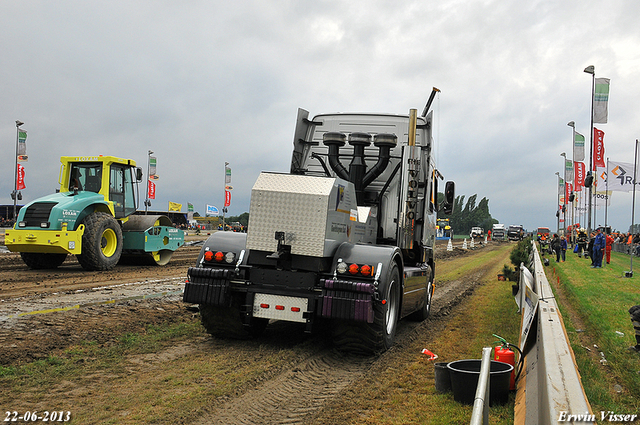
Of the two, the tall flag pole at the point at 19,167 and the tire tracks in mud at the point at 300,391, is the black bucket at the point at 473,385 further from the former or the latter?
the tall flag pole at the point at 19,167

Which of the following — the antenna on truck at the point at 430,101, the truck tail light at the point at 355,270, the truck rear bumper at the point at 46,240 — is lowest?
the truck rear bumper at the point at 46,240

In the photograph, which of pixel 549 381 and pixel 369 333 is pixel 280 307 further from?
pixel 549 381

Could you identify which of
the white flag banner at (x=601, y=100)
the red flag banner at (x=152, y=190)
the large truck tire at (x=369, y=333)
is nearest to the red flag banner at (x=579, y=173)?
the white flag banner at (x=601, y=100)

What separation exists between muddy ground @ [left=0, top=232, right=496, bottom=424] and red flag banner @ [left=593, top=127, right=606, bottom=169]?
18.2 meters

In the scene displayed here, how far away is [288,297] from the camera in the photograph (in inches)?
241

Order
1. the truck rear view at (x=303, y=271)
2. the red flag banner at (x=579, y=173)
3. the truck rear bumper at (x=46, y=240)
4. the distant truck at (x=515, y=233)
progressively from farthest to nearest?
1. the distant truck at (x=515, y=233)
2. the red flag banner at (x=579, y=173)
3. the truck rear bumper at (x=46, y=240)
4. the truck rear view at (x=303, y=271)

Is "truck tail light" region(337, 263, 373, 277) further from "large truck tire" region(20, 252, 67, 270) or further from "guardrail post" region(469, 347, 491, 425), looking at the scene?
"large truck tire" region(20, 252, 67, 270)

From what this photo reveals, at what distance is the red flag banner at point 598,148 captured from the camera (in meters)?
27.5

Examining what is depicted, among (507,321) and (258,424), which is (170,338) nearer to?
(258,424)

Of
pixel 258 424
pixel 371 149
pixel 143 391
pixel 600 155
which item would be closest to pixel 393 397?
pixel 258 424

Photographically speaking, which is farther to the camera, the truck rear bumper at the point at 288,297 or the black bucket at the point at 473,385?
the truck rear bumper at the point at 288,297

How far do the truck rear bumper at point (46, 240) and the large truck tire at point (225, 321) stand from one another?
329 inches

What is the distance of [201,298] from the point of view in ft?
20.4

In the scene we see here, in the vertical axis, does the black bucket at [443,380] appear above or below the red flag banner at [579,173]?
below
